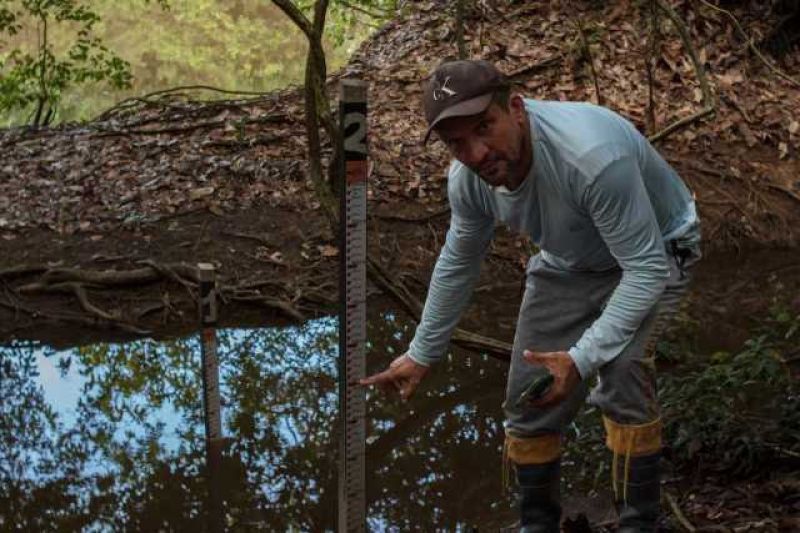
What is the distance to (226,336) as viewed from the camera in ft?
26.7

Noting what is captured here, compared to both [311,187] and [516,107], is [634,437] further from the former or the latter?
[311,187]

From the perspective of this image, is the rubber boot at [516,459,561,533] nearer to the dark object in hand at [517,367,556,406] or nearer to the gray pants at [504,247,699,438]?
the gray pants at [504,247,699,438]

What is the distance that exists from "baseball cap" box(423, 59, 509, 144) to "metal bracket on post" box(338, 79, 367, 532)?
2.50ft

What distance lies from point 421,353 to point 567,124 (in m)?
1.02

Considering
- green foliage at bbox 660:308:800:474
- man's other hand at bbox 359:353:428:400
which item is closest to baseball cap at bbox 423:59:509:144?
man's other hand at bbox 359:353:428:400

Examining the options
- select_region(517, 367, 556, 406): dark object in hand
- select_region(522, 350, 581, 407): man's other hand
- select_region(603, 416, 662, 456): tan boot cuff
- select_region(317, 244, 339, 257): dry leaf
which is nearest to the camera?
select_region(522, 350, 581, 407): man's other hand

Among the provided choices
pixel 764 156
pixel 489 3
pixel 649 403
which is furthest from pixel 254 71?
pixel 649 403

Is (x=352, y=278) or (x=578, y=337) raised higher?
(x=352, y=278)

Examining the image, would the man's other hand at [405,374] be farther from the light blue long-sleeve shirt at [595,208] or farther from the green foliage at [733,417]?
the green foliage at [733,417]

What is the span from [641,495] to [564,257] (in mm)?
860

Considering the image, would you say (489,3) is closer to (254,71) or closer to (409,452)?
(409,452)

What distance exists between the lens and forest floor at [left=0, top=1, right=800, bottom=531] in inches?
336

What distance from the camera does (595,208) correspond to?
10.4 feet

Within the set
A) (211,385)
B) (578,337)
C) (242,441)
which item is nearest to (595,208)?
(578,337)
